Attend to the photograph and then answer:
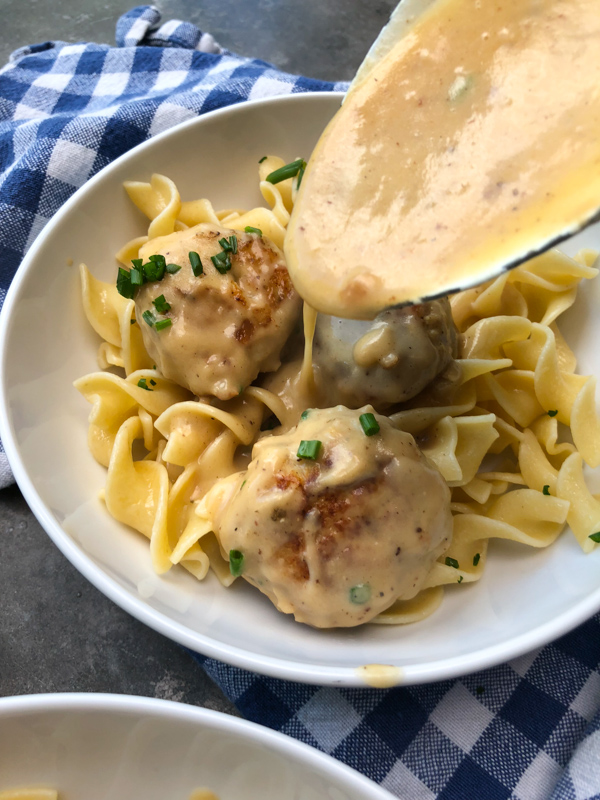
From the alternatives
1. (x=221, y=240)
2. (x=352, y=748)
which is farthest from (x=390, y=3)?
(x=352, y=748)

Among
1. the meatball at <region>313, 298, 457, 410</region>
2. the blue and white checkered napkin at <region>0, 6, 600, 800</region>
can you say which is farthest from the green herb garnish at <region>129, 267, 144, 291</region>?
the blue and white checkered napkin at <region>0, 6, 600, 800</region>

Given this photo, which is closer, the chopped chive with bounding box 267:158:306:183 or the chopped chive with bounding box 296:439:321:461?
the chopped chive with bounding box 296:439:321:461

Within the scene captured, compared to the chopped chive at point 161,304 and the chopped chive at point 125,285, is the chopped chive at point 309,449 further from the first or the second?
the chopped chive at point 125,285

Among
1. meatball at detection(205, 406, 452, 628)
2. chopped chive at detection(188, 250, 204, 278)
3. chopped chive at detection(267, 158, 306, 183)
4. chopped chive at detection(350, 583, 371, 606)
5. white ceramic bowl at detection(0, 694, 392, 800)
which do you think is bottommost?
white ceramic bowl at detection(0, 694, 392, 800)

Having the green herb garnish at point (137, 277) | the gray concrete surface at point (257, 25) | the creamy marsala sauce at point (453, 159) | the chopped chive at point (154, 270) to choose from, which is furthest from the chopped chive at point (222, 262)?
the gray concrete surface at point (257, 25)

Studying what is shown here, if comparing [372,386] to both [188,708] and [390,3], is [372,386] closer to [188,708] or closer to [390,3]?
[188,708]

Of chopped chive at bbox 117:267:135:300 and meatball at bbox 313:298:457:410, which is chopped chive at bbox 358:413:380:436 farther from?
chopped chive at bbox 117:267:135:300

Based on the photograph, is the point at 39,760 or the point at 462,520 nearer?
the point at 39,760
